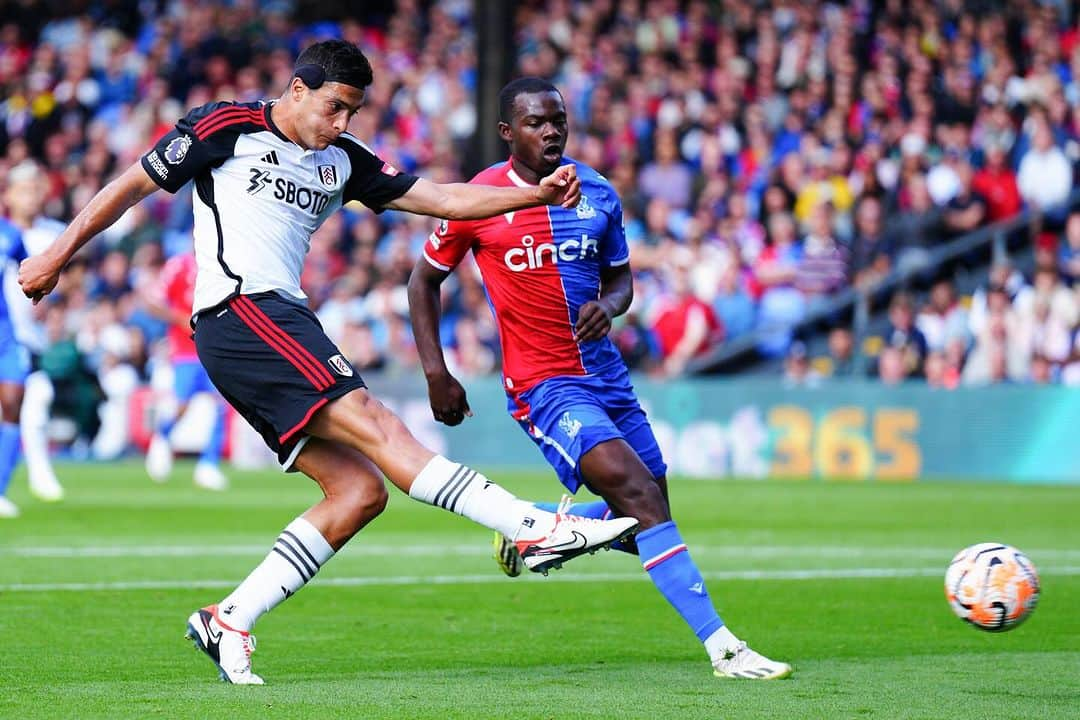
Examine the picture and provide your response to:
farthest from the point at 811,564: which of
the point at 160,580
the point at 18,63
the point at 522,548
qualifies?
the point at 18,63

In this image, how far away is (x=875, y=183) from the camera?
22.2 metres

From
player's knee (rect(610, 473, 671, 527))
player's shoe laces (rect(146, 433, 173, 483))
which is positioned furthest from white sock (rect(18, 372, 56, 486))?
player's knee (rect(610, 473, 671, 527))

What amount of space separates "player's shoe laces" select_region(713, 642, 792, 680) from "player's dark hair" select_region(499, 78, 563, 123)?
2.41 meters

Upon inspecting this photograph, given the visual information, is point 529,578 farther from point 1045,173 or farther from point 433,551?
point 1045,173

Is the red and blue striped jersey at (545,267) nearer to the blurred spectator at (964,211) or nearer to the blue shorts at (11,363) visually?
the blue shorts at (11,363)

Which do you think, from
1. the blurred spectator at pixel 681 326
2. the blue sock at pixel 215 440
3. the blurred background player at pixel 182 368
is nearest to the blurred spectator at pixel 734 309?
the blurred spectator at pixel 681 326

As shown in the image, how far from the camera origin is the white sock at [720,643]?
22.5 ft

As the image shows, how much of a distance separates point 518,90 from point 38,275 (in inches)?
88.9

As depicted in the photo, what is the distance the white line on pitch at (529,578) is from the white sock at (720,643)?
3.67 m

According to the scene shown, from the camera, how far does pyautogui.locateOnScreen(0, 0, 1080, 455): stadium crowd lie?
21.7m

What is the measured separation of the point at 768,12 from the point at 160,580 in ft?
57.5

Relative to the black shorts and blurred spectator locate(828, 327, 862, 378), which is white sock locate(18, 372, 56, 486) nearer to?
blurred spectator locate(828, 327, 862, 378)

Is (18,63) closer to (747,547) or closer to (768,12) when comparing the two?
(768,12)

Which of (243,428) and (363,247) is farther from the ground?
(363,247)
